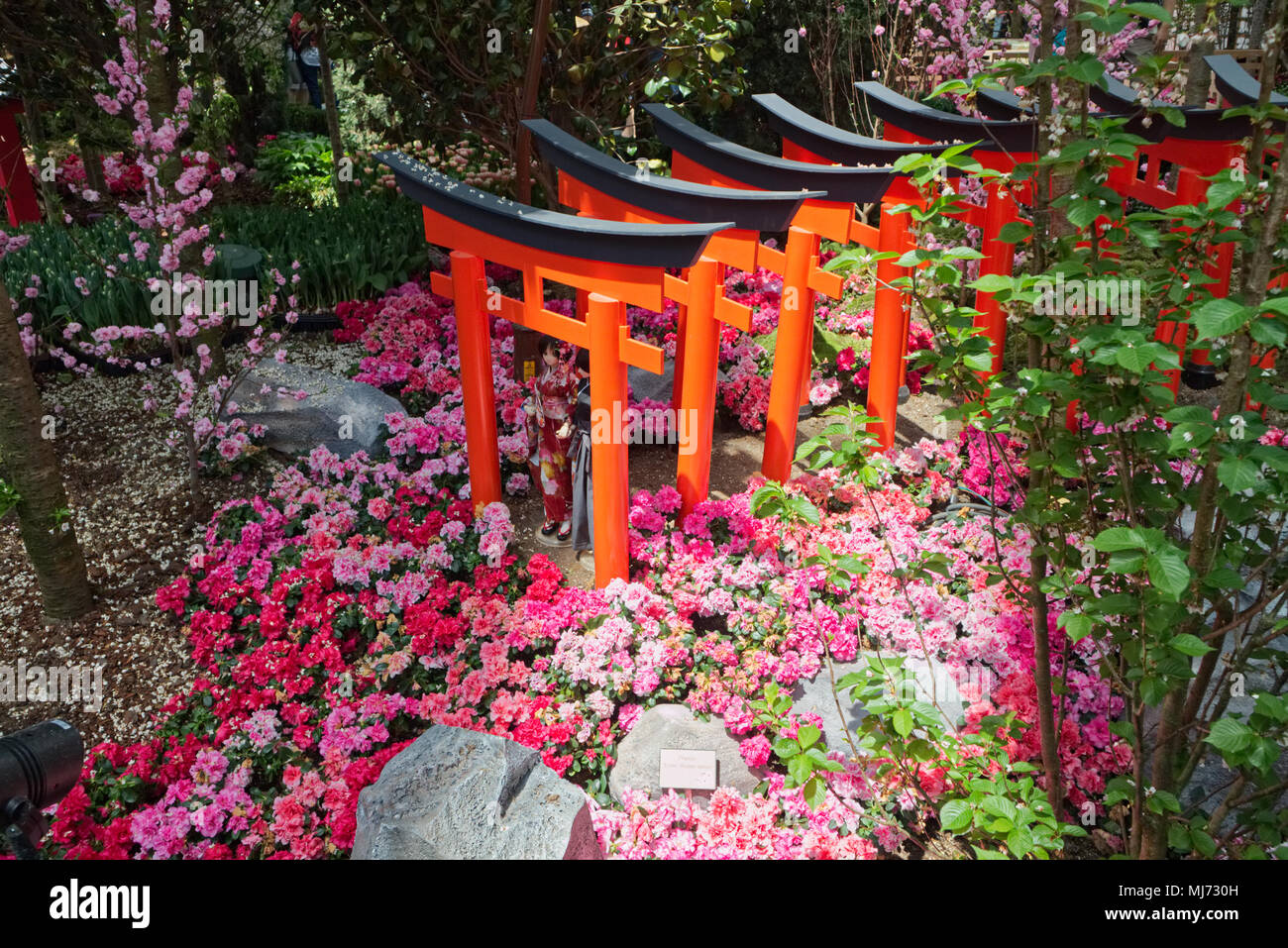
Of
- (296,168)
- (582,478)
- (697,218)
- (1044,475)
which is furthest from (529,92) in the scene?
(296,168)

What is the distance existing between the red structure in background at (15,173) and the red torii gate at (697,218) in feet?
25.4

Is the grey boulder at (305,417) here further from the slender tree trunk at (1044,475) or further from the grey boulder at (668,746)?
the slender tree trunk at (1044,475)

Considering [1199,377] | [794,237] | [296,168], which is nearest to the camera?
[794,237]

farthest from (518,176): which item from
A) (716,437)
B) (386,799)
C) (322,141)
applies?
(322,141)

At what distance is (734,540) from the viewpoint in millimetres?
Result: 5387

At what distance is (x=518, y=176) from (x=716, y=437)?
2355 mm

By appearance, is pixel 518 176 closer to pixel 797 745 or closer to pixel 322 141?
pixel 797 745

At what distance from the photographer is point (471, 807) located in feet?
10.8

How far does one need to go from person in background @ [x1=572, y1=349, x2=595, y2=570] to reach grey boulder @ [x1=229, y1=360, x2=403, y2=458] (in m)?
1.73

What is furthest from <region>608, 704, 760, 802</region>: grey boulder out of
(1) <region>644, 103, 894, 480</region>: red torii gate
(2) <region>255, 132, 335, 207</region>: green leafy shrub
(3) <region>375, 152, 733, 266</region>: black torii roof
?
(2) <region>255, 132, 335, 207</region>: green leafy shrub

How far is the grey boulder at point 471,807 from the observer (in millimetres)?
3176

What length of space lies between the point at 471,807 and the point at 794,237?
3666 millimetres

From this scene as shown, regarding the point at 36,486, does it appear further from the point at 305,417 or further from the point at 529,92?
the point at 529,92

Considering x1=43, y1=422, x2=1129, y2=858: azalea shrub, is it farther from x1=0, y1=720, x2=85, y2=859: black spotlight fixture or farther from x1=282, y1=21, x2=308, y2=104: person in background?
x1=282, y1=21, x2=308, y2=104: person in background
